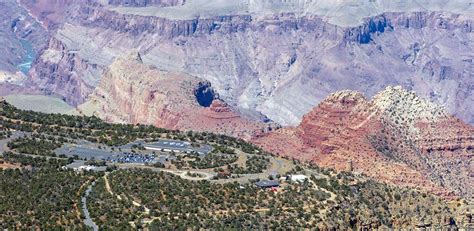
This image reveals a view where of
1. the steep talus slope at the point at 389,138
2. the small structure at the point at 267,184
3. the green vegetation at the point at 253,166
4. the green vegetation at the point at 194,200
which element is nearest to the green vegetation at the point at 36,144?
the green vegetation at the point at 194,200

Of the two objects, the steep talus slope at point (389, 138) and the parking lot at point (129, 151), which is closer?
→ the parking lot at point (129, 151)

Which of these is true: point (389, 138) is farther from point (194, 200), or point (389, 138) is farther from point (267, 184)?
point (194, 200)

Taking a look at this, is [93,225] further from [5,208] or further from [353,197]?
[353,197]

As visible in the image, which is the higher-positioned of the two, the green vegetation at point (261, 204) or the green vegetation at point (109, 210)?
the green vegetation at point (109, 210)

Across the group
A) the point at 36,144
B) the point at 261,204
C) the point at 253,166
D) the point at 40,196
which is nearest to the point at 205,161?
the point at 253,166

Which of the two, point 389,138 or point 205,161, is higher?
point 205,161

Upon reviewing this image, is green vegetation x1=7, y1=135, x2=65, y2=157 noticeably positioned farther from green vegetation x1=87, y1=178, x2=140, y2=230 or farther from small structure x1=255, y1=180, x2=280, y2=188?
small structure x1=255, y1=180, x2=280, y2=188

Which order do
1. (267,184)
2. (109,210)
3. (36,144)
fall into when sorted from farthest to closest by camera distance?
(36,144), (267,184), (109,210)

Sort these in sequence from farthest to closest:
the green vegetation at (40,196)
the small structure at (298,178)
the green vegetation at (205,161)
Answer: the green vegetation at (205,161) → the small structure at (298,178) → the green vegetation at (40,196)

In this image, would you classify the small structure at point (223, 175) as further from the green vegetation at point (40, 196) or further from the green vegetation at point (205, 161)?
the green vegetation at point (40, 196)
